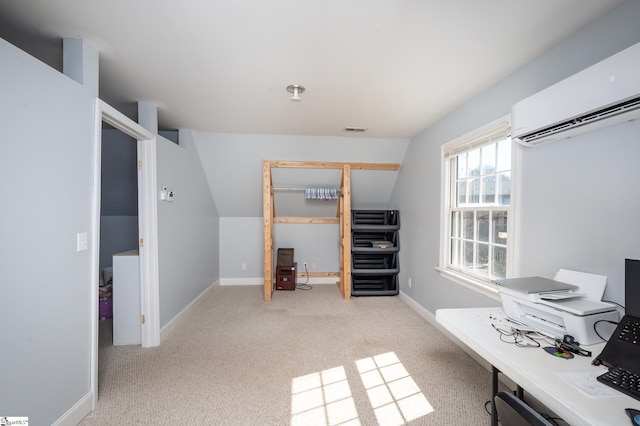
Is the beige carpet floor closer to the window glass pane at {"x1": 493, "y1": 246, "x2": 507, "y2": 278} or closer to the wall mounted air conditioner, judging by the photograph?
the window glass pane at {"x1": 493, "y1": 246, "x2": 507, "y2": 278}

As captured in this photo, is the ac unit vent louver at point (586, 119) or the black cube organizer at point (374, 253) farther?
the black cube organizer at point (374, 253)

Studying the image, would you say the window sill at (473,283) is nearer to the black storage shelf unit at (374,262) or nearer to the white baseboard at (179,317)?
the black storage shelf unit at (374,262)

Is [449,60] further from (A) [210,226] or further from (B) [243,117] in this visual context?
(A) [210,226]

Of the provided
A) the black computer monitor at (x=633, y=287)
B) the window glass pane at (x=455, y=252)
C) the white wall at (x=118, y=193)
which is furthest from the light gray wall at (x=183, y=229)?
the black computer monitor at (x=633, y=287)

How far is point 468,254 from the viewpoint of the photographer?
2770 mm

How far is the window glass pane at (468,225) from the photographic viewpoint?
8.95 ft

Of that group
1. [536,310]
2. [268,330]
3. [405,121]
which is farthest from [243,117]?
[536,310]

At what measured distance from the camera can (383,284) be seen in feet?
14.4

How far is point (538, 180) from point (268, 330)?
2.86m

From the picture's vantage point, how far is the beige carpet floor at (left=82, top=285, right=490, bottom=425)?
1.80m

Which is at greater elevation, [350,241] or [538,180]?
[538,180]

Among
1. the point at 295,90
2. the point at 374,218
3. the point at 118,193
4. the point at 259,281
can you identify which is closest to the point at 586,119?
the point at 295,90

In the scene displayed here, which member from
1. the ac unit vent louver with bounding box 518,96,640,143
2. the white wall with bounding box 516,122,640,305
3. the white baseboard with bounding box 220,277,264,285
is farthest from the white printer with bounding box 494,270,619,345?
the white baseboard with bounding box 220,277,264,285

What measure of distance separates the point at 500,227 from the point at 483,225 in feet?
0.73
